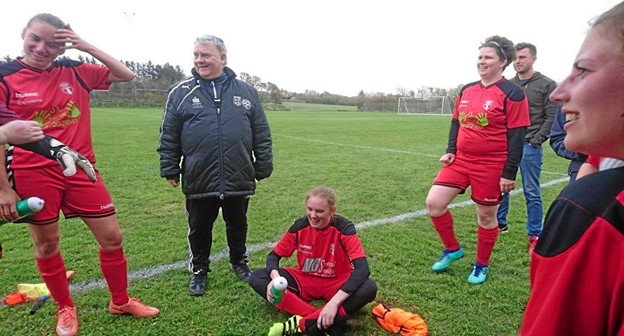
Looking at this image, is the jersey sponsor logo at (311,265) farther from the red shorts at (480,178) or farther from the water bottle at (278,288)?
the red shorts at (480,178)

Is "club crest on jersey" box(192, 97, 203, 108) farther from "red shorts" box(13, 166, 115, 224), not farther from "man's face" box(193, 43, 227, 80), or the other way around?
"red shorts" box(13, 166, 115, 224)

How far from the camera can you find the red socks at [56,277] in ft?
9.37

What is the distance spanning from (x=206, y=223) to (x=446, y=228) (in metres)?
2.12

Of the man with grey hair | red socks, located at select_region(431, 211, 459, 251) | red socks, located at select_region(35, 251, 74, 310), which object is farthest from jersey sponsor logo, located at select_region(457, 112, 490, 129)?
red socks, located at select_region(35, 251, 74, 310)

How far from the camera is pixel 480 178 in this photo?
3561 millimetres

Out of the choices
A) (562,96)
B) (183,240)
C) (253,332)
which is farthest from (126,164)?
(562,96)

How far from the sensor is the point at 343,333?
2.75m

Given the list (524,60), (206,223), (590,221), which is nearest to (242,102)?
(206,223)

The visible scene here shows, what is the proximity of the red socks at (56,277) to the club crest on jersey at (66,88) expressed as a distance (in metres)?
1.11

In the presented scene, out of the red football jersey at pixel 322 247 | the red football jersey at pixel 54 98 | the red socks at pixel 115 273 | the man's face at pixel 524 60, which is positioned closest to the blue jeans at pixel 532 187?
the man's face at pixel 524 60

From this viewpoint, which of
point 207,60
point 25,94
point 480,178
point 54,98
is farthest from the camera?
point 480,178

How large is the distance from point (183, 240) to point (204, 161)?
5.47 ft

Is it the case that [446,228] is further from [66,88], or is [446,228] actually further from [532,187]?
[66,88]

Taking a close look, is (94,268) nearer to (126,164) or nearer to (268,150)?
(268,150)
